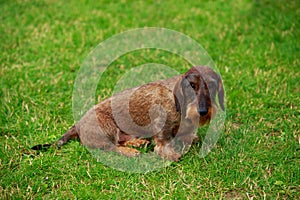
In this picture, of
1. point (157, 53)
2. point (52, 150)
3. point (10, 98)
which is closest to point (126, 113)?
point (52, 150)

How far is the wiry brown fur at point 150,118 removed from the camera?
15.8 feet

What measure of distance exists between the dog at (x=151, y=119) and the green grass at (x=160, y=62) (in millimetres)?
195

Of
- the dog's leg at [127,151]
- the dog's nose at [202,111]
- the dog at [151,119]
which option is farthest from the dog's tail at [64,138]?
the dog's nose at [202,111]

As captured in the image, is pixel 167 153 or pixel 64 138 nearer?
pixel 167 153

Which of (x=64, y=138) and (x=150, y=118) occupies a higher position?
(x=150, y=118)

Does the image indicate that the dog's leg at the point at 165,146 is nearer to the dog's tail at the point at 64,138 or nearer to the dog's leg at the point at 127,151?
the dog's leg at the point at 127,151

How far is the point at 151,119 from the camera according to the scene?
527 cm

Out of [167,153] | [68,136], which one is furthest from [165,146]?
[68,136]

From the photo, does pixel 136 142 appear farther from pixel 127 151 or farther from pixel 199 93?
pixel 199 93

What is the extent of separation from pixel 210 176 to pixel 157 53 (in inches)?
141

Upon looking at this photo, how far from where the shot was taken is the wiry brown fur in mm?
4809

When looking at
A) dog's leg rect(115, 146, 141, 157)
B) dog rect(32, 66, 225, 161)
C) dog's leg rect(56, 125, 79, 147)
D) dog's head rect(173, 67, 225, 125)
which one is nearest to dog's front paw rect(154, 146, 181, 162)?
dog rect(32, 66, 225, 161)

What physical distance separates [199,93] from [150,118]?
848mm

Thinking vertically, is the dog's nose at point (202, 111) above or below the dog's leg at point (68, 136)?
above
